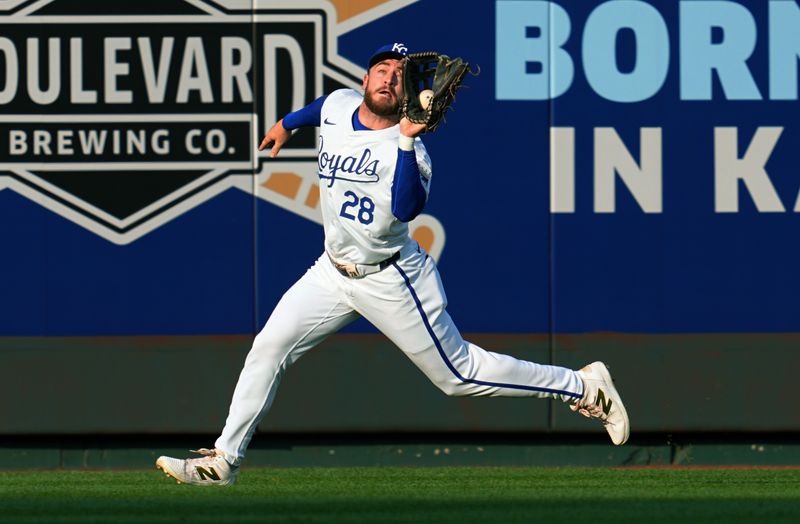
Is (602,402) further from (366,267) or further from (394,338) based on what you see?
(366,267)

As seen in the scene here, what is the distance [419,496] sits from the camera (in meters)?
6.61

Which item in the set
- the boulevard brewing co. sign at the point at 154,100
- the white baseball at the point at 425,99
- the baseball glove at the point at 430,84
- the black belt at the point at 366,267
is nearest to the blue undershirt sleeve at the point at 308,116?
the baseball glove at the point at 430,84

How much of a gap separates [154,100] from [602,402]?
312 centimetres

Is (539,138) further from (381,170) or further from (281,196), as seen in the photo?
Result: (381,170)

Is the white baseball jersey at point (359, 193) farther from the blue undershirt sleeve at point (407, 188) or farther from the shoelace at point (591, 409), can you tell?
the shoelace at point (591, 409)

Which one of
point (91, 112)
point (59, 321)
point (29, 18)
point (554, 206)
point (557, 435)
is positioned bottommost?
point (557, 435)

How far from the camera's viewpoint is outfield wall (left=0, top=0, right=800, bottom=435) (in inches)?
319

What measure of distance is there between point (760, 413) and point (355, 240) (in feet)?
9.93

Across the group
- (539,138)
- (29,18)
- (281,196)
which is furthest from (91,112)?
(539,138)

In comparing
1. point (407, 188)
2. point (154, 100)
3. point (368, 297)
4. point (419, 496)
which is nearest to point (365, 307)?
point (368, 297)

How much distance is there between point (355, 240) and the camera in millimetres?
6207

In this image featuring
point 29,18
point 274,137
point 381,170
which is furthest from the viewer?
point 29,18

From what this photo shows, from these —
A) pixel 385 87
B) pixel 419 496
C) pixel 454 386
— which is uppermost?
pixel 385 87

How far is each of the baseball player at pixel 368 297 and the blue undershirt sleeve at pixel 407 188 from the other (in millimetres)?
205
